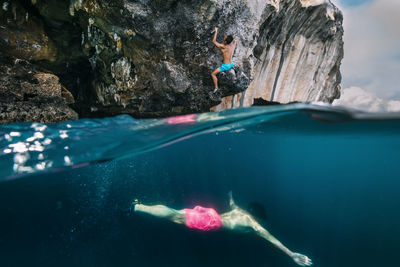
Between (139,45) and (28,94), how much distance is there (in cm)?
443

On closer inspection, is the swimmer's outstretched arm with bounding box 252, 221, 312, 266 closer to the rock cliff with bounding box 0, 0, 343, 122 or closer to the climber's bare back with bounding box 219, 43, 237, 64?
the rock cliff with bounding box 0, 0, 343, 122

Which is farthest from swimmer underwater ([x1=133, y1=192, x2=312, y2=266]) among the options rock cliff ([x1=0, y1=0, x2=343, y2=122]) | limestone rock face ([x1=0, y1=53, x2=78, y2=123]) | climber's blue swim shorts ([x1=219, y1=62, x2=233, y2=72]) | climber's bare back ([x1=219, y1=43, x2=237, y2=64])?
climber's bare back ([x1=219, y1=43, x2=237, y2=64])

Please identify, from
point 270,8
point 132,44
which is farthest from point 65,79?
point 270,8

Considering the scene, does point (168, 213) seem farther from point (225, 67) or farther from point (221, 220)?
point (225, 67)

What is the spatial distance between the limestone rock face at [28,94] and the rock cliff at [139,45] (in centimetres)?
42

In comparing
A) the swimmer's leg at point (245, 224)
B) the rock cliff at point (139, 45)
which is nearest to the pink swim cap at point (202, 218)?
the swimmer's leg at point (245, 224)

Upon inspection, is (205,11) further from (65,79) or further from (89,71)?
(65,79)

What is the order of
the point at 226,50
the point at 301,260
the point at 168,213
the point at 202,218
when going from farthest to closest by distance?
the point at 168,213 < the point at 202,218 < the point at 301,260 < the point at 226,50

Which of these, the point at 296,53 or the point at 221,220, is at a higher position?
the point at 296,53

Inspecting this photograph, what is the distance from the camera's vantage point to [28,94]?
708cm

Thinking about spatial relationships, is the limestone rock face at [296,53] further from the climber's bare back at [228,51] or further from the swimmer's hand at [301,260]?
the swimmer's hand at [301,260]

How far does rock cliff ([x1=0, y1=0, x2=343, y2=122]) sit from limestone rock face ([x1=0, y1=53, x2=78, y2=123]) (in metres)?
0.42

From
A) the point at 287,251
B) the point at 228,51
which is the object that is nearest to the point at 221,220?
the point at 287,251

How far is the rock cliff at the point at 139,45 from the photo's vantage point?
20.0ft
